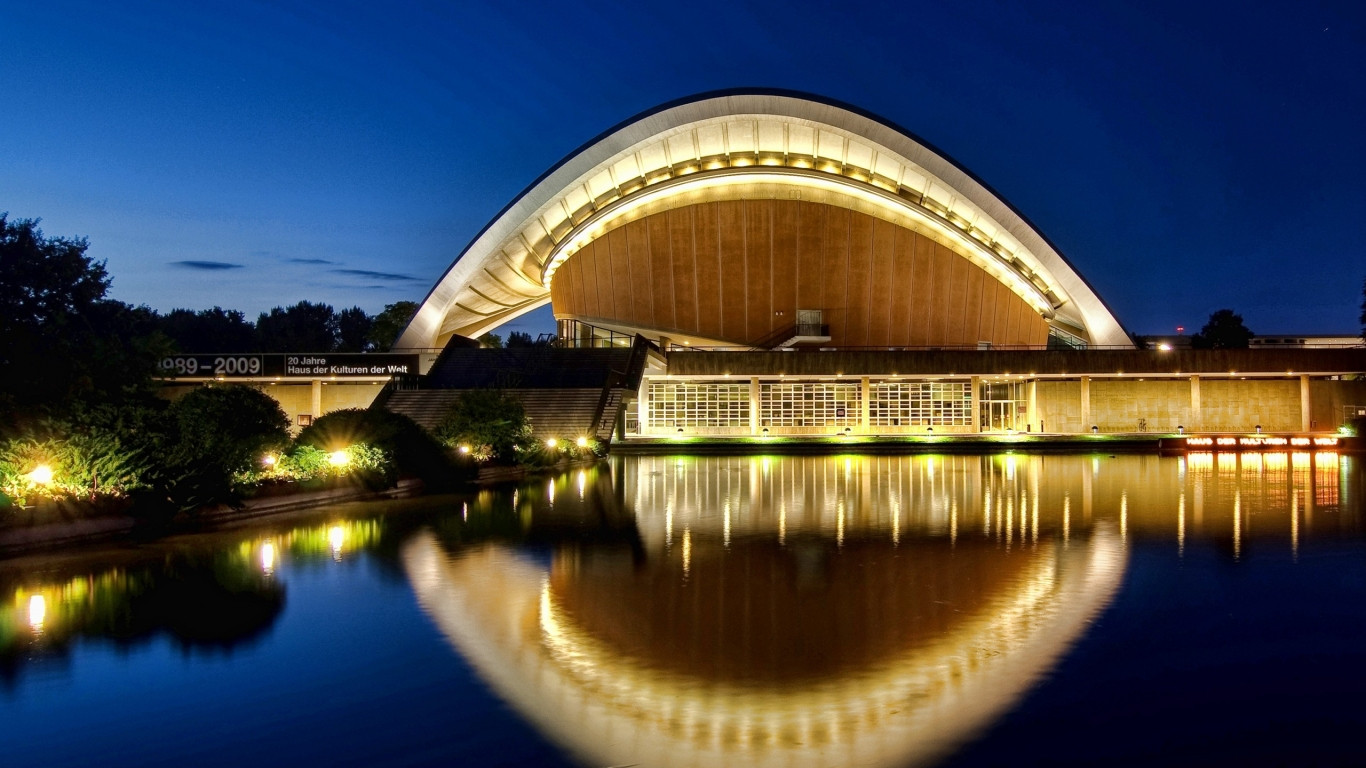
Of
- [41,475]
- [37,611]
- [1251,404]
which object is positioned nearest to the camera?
[37,611]

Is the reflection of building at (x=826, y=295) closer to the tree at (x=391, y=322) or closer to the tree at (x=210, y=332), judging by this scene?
the tree at (x=391, y=322)

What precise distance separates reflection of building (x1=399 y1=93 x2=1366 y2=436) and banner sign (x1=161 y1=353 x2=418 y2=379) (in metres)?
6.91

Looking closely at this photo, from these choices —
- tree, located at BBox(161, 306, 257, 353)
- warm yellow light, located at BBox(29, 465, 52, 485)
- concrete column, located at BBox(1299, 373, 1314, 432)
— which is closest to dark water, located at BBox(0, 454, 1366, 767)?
warm yellow light, located at BBox(29, 465, 52, 485)

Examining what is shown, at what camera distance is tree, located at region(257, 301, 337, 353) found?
88500 millimetres

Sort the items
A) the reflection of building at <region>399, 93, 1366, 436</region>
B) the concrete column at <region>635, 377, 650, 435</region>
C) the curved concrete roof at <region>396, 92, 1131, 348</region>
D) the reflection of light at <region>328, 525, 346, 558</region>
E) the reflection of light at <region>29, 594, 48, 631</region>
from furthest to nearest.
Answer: the curved concrete roof at <region>396, 92, 1131, 348</region> → the concrete column at <region>635, 377, 650, 435</region> → the reflection of building at <region>399, 93, 1366, 436</region> → the reflection of light at <region>328, 525, 346, 558</region> → the reflection of light at <region>29, 594, 48, 631</region>

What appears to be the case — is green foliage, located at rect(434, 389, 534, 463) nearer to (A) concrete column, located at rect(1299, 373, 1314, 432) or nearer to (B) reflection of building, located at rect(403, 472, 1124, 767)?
(B) reflection of building, located at rect(403, 472, 1124, 767)

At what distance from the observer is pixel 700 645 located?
708 cm

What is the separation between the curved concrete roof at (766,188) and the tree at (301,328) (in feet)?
134

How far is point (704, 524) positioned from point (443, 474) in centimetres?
896

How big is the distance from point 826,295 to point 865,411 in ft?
24.6

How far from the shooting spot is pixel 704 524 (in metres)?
13.9

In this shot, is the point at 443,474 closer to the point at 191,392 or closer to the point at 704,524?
the point at 191,392

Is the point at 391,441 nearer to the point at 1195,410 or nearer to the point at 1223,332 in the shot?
the point at 1195,410

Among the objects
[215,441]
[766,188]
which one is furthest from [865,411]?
[215,441]
